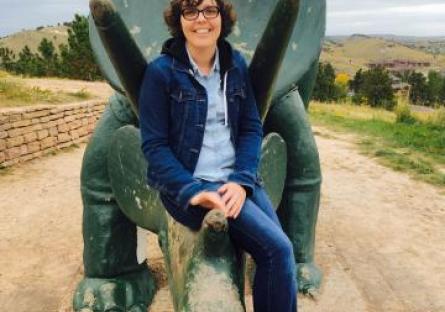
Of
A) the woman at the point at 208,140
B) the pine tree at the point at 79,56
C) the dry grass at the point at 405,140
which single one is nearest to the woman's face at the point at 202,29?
the woman at the point at 208,140

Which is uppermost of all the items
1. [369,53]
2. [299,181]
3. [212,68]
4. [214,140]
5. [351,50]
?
[212,68]

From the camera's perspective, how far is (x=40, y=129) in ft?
26.7

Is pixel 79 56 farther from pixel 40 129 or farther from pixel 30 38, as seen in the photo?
pixel 30 38

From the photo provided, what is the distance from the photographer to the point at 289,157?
288cm

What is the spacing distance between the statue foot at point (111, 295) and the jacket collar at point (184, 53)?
1433 mm

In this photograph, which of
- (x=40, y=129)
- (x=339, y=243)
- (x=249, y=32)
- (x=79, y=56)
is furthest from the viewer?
(x=79, y=56)

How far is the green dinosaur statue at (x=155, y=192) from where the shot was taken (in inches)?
60.2

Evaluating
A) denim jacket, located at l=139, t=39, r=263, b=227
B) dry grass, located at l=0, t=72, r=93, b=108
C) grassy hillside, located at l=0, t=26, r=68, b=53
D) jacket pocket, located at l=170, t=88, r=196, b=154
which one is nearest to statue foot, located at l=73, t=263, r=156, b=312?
denim jacket, located at l=139, t=39, r=263, b=227

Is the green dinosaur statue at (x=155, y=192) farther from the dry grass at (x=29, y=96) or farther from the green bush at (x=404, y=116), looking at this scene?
the green bush at (x=404, y=116)

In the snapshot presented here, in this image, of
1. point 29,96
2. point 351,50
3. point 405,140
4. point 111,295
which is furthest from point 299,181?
point 351,50

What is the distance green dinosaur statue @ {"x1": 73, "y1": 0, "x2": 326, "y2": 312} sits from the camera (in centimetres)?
153

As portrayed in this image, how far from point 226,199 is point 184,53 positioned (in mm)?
422

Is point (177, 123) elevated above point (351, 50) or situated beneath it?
elevated above

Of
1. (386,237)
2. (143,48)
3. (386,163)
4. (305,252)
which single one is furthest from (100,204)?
(386,163)
